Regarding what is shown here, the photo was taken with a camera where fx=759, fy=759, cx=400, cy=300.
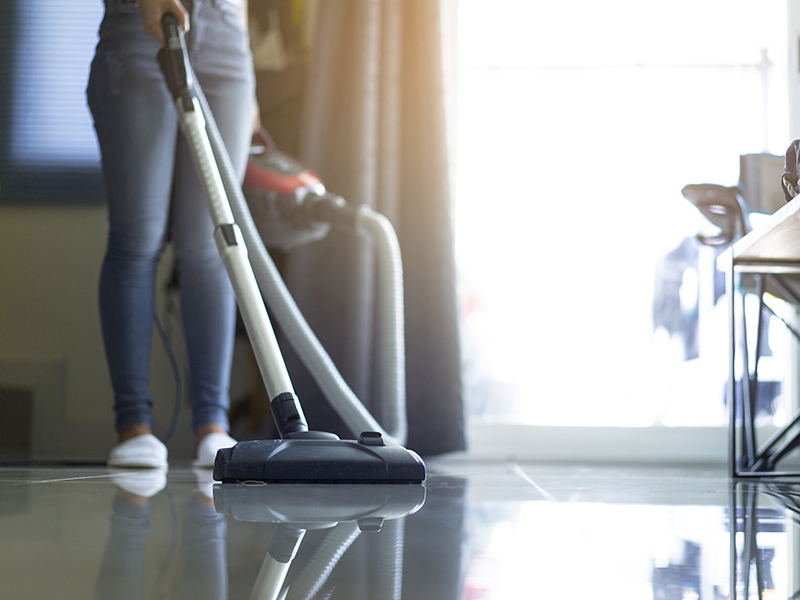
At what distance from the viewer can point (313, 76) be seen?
6.62ft

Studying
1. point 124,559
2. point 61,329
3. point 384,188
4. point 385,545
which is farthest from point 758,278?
point 61,329

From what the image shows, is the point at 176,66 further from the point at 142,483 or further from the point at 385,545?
the point at 385,545

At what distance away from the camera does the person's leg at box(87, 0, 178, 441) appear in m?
1.43

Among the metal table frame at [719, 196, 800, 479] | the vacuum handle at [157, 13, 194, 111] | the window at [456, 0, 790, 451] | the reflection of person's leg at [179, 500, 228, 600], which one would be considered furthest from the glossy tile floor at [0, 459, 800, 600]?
the window at [456, 0, 790, 451]

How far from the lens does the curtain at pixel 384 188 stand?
1884 millimetres

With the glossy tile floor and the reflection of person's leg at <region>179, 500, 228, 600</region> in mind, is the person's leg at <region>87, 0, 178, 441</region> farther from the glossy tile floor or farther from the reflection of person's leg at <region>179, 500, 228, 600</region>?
the reflection of person's leg at <region>179, 500, 228, 600</region>

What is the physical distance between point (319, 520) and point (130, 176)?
3.51 ft

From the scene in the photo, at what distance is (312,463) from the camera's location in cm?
82

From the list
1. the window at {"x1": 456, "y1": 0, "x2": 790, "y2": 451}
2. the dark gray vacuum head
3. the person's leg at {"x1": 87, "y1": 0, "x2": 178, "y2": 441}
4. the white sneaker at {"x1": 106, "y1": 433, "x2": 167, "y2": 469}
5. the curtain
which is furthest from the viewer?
the window at {"x1": 456, "y1": 0, "x2": 790, "y2": 451}

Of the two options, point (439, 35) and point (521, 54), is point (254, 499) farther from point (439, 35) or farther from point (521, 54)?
point (521, 54)

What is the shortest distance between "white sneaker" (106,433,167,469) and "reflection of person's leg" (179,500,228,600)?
772mm

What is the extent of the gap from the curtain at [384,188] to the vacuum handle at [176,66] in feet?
2.63

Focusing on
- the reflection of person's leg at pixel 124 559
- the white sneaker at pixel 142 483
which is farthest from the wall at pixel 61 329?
the reflection of person's leg at pixel 124 559

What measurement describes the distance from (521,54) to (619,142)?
484mm
